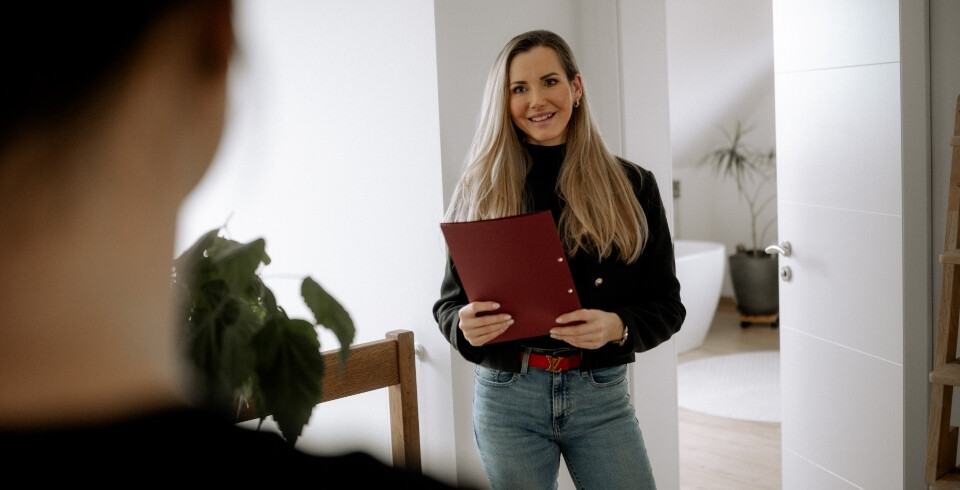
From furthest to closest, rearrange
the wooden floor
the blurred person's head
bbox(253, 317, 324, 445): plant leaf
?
the wooden floor, bbox(253, 317, 324, 445): plant leaf, the blurred person's head

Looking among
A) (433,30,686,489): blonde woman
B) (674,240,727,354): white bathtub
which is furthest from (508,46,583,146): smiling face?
(674,240,727,354): white bathtub

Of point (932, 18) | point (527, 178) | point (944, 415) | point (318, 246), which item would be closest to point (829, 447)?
point (944, 415)

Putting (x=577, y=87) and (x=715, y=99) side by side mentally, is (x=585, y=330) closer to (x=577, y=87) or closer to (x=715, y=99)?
(x=577, y=87)

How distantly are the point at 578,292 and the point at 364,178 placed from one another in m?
0.85

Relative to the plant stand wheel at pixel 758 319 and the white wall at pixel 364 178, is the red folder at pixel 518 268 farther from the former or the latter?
the plant stand wheel at pixel 758 319

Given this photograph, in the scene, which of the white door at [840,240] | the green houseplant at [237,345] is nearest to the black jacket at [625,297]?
the white door at [840,240]

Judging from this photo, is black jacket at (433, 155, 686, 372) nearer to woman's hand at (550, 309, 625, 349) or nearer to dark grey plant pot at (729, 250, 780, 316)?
woman's hand at (550, 309, 625, 349)

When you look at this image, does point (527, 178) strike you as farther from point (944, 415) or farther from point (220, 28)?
point (220, 28)

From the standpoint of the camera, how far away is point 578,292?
1891mm

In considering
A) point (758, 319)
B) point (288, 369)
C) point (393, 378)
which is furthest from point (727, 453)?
point (288, 369)

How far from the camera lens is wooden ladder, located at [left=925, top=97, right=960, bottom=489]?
2090 millimetres

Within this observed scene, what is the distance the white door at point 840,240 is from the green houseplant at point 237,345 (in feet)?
7.61

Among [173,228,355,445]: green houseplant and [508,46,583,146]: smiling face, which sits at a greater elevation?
[508,46,583,146]: smiling face

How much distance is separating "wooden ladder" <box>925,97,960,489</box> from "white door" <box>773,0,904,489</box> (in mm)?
286
